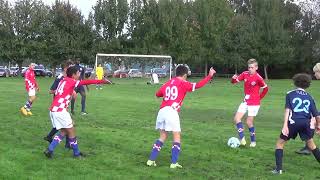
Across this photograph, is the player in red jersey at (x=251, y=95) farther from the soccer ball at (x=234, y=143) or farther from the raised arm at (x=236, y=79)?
the soccer ball at (x=234, y=143)

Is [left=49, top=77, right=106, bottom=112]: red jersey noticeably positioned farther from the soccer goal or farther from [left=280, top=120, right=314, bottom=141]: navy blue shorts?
the soccer goal

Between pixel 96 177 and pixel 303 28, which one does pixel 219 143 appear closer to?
pixel 96 177

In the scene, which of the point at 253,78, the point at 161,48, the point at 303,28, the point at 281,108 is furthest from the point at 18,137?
the point at 303,28

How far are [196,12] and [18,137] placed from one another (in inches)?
2365

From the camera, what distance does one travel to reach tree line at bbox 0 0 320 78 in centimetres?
6650

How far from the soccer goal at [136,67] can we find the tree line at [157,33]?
541 inches

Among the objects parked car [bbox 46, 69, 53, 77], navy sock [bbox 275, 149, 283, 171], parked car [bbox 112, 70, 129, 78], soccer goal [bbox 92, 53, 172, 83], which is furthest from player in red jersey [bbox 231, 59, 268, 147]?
parked car [bbox 46, 69, 53, 77]

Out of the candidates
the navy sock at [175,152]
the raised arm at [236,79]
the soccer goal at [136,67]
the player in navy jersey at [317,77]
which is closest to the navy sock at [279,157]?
the player in navy jersey at [317,77]

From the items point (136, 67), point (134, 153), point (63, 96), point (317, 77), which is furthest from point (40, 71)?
point (317, 77)

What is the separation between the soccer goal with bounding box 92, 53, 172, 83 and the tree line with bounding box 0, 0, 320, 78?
13748 millimetres

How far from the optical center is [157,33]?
67.4m

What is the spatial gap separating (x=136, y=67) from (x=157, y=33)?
55.4 feet

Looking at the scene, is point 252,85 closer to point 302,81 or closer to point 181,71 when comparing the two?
point 302,81

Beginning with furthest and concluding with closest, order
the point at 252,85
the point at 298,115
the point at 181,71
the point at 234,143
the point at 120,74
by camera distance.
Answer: the point at 120,74 → the point at 252,85 → the point at 234,143 → the point at 181,71 → the point at 298,115
